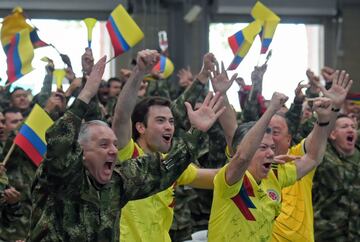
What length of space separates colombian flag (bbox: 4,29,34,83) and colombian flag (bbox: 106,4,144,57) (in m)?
0.77

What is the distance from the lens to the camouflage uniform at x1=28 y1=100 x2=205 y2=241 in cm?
502

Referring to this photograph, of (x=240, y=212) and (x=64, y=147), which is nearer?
(x=64, y=147)

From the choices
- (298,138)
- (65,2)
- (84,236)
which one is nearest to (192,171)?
(84,236)

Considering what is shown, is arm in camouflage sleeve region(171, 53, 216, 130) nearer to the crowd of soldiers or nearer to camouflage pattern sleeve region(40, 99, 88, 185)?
the crowd of soldiers

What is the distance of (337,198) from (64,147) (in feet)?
15.8

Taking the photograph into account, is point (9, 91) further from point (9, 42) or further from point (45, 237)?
point (45, 237)

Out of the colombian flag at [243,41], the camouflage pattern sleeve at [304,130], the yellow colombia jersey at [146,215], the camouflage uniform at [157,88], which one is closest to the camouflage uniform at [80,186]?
the yellow colombia jersey at [146,215]

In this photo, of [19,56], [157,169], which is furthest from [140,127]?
[19,56]

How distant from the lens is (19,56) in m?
9.05

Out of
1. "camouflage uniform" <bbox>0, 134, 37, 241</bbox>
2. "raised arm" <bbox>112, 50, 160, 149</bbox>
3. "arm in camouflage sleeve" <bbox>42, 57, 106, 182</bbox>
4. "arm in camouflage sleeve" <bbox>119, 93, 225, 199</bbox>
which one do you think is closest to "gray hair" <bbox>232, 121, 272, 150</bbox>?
"raised arm" <bbox>112, 50, 160, 149</bbox>

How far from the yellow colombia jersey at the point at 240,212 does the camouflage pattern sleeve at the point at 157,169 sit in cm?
62

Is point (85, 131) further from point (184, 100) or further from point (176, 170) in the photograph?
point (184, 100)

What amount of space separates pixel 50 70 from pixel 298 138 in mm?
3055

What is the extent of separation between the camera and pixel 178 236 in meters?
9.80
